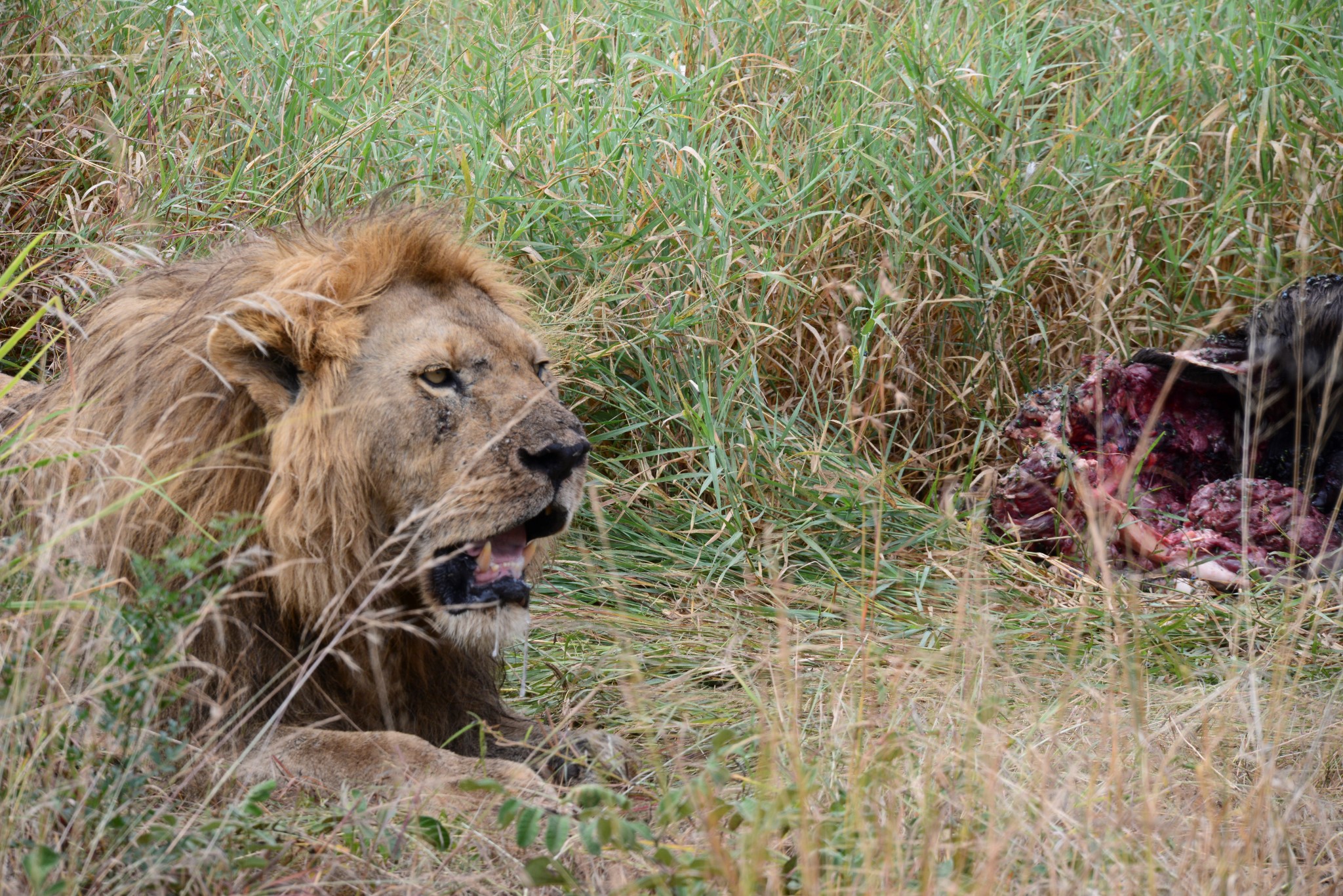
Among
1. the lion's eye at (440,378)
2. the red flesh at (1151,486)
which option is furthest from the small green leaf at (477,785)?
the red flesh at (1151,486)

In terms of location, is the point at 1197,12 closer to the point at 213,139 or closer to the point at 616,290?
the point at 616,290

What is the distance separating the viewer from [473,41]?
5.34 m

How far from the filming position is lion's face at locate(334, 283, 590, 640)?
2506 mm

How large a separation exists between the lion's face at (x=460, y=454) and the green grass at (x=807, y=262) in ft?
1.41

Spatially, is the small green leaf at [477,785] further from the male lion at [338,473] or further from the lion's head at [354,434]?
the lion's head at [354,434]

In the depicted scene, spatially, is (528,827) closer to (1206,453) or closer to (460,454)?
(460,454)

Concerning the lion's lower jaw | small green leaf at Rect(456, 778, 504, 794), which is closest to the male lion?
the lion's lower jaw

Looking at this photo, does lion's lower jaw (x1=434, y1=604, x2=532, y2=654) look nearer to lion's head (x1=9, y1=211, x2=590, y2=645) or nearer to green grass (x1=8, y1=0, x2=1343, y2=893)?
lion's head (x1=9, y1=211, x2=590, y2=645)

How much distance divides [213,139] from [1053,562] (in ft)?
9.72

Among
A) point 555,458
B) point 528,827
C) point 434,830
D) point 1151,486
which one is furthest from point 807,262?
point 528,827

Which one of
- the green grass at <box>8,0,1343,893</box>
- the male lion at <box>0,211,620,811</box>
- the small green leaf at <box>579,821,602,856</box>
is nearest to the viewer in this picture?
the small green leaf at <box>579,821,602,856</box>

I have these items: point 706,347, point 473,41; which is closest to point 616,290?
point 706,347

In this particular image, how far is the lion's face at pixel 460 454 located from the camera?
251cm

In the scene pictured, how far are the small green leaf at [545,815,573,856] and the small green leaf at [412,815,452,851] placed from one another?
0.80ft
